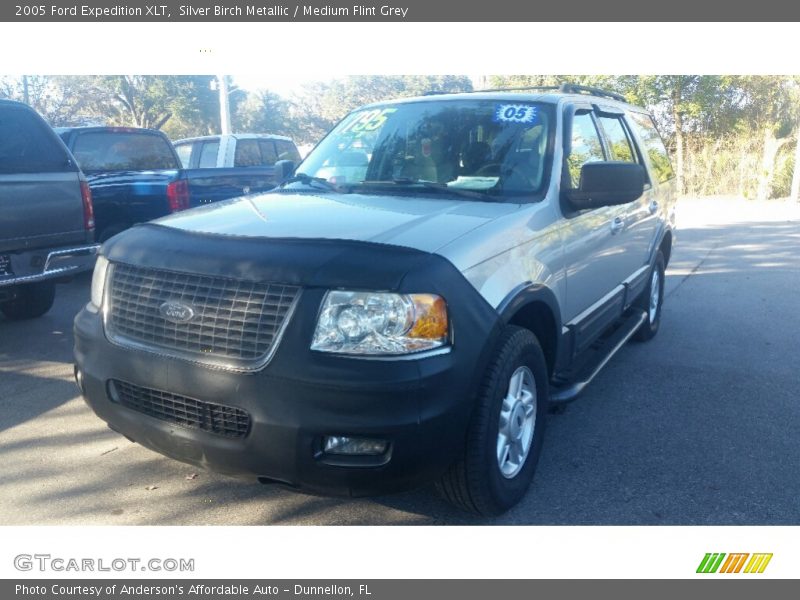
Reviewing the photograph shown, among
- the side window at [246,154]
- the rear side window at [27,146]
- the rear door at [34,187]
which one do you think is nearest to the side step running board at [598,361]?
the rear door at [34,187]

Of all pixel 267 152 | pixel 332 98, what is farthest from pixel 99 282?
pixel 332 98

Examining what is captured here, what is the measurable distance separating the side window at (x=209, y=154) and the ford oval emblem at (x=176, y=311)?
8.87m

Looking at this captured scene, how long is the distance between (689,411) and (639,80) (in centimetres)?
1844

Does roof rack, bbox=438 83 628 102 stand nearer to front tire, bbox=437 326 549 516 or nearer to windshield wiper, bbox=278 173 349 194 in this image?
windshield wiper, bbox=278 173 349 194

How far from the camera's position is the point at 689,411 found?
4590 millimetres

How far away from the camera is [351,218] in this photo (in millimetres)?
3199

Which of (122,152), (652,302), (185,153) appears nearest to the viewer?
(652,302)

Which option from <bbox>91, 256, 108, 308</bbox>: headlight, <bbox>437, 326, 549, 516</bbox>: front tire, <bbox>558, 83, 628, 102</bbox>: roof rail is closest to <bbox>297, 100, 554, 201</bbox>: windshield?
<bbox>558, 83, 628, 102</bbox>: roof rail

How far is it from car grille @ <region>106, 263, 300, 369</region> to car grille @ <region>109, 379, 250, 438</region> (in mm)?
176

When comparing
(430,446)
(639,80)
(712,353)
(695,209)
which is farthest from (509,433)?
(639,80)

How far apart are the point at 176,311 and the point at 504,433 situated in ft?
4.88

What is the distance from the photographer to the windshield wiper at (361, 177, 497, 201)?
12.1 feet

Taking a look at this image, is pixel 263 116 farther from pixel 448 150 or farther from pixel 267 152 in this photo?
pixel 448 150

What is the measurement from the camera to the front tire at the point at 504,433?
2.86 meters
